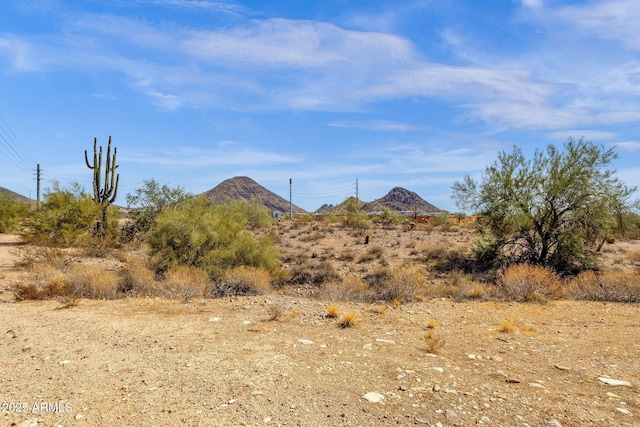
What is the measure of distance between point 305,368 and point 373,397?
1.20m

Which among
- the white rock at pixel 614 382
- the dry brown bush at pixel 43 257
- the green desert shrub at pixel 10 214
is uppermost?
the green desert shrub at pixel 10 214

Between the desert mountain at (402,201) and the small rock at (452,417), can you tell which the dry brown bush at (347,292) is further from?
the desert mountain at (402,201)

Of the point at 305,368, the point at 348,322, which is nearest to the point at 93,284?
the point at 348,322

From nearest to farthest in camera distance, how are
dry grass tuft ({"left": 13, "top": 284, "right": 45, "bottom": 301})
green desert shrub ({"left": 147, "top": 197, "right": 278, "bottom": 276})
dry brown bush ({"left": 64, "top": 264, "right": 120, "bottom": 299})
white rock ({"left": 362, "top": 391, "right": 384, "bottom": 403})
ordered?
white rock ({"left": 362, "top": 391, "right": 384, "bottom": 403}) → dry grass tuft ({"left": 13, "top": 284, "right": 45, "bottom": 301}) → dry brown bush ({"left": 64, "top": 264, "right": 120, "bottom": 299}) → green desert shrub ({"left": 147, "top": 197, "right": 278, "bottom": 276})

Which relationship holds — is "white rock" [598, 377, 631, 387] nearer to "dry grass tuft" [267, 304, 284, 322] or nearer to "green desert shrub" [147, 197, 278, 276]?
"dry grass tuft" [267, 304, 284, 322]

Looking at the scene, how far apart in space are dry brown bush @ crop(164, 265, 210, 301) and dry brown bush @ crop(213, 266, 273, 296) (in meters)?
0.39

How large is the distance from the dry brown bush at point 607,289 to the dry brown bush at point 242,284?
866cm

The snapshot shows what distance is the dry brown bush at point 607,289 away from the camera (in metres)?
11.2

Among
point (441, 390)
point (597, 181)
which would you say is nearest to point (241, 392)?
point (441, 390)

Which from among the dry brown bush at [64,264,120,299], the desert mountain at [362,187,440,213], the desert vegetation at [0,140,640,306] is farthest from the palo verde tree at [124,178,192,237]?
the desert mountain at [362,187,440,213]

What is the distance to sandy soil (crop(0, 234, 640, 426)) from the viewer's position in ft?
14.3

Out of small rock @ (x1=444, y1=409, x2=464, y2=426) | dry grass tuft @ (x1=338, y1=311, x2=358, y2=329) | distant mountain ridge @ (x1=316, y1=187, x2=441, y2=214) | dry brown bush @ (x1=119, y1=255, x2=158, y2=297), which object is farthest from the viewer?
distant mountain ridge @ (x1=316, y1=187, x2=441, y2=214)

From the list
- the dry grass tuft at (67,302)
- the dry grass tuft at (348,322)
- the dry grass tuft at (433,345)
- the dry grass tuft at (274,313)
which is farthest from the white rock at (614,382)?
the dry grass tuft at (67,302)

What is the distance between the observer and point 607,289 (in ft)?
37.9
